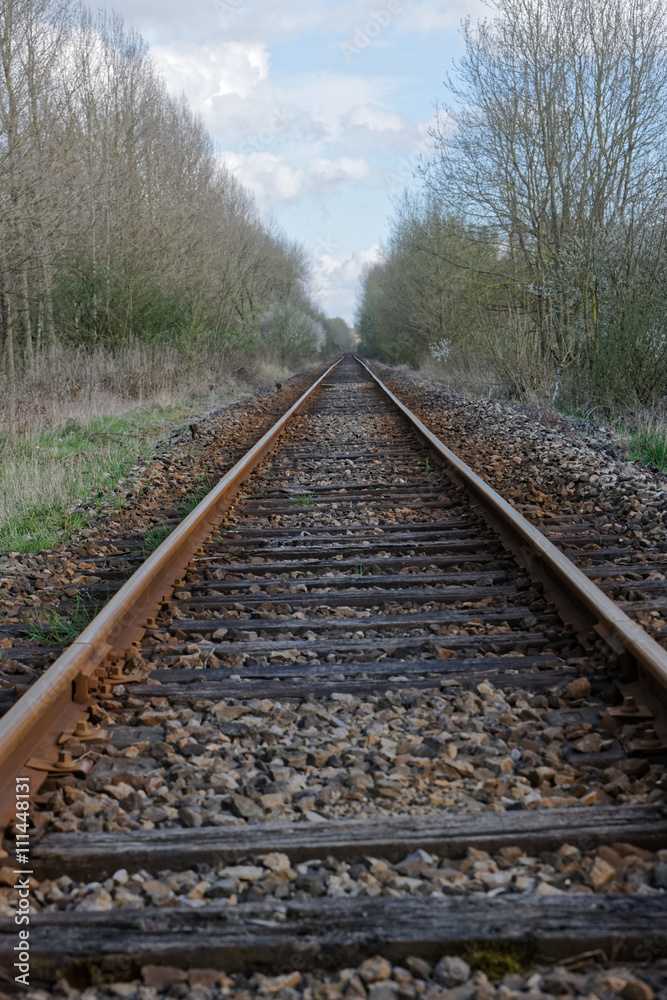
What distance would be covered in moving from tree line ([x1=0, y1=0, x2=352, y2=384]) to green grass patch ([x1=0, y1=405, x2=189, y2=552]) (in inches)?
143

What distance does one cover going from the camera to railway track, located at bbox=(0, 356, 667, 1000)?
1.73m

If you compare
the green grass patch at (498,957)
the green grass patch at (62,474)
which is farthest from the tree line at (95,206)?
the green grass patch at (498,957)

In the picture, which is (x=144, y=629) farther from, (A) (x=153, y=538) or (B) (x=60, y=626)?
(A) (x=153, y=538)

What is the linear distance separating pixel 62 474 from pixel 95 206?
10.3m

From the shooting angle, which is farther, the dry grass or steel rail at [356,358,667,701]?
the dry grass

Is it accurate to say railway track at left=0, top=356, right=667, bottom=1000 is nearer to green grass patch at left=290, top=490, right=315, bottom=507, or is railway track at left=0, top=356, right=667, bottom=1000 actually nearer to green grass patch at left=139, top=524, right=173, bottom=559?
green grass patch at left=139, top=524, right=173, bottom=559

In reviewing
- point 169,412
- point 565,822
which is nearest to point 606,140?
point 169,412

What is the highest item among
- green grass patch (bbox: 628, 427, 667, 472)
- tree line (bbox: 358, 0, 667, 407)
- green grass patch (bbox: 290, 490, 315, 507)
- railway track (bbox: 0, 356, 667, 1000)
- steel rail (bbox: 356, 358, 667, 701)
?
tree line (bbox: 358, 0, 667, 407)

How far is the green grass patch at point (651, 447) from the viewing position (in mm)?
7543

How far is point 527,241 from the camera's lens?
15.7 meters

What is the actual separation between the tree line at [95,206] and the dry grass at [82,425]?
1.00 m

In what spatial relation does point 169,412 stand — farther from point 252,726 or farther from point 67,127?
point 252,726

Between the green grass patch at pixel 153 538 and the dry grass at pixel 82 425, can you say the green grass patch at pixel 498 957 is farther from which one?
the dry grass at pixel 82 425

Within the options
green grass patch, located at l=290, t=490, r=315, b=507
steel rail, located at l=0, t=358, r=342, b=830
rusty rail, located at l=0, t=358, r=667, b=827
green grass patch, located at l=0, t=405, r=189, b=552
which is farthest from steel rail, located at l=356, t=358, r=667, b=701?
green grass patch, located at l=0, t=405, r=189, b=552
